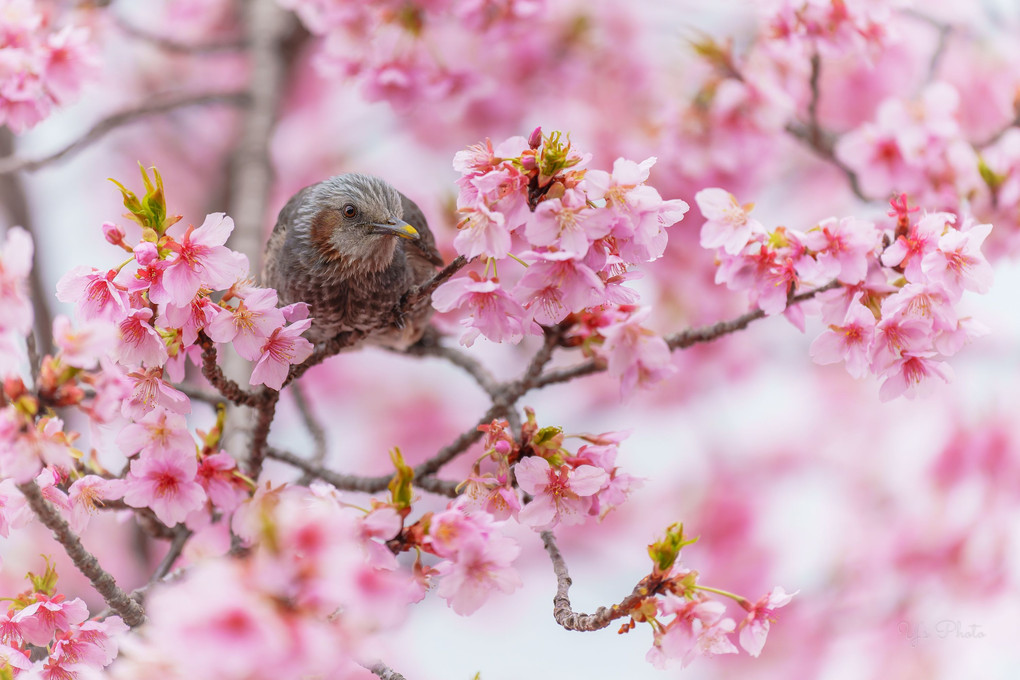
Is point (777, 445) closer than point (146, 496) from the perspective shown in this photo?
No

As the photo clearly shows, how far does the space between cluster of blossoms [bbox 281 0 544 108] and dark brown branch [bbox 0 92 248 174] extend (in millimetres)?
648

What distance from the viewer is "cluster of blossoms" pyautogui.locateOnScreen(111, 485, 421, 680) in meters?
0.85

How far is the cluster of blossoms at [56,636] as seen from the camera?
1488mm

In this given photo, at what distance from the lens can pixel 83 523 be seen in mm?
1594

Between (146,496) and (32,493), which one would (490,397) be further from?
(32,493)

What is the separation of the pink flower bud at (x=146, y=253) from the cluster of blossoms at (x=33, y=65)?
121 centimetres

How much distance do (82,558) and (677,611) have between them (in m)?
1.11

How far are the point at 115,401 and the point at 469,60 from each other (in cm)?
257

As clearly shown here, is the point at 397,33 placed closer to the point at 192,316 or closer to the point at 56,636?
the point at 192,316

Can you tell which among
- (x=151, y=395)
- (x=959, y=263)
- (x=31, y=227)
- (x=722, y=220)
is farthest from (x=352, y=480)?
(x=31, y=227)

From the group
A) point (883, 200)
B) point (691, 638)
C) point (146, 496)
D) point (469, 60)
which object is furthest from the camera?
point (469, 60)

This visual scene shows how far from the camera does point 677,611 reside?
1500 mm

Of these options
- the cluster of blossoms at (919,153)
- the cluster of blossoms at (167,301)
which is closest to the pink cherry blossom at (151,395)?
the cluster of blossoms at (167,301)

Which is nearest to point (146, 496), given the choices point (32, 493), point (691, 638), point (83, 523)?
point (83, 523)
